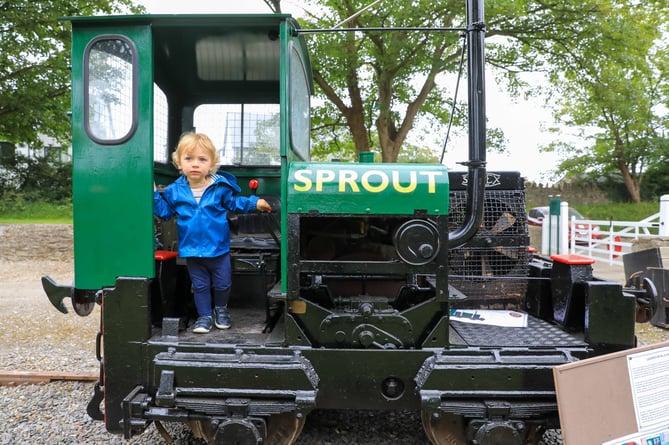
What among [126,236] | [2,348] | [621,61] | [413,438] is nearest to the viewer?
[126,236]

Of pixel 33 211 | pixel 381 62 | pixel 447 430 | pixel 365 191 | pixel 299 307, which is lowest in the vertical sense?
pixel 447 430

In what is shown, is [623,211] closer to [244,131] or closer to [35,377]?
[244,131]

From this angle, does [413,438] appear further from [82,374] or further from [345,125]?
[345,125]

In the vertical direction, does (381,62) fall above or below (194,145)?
above

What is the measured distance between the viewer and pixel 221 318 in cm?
323

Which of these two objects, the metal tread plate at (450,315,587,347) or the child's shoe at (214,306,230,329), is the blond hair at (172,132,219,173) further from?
the metal tread plate at (450,315,587,347)

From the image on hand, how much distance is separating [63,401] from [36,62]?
13488mm

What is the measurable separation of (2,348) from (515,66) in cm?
1298

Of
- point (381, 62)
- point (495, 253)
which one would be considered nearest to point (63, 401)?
point (495, 253)

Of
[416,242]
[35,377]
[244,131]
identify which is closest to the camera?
[416,242]

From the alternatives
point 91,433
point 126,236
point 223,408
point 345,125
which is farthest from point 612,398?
point 345,125

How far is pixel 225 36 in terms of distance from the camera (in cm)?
362

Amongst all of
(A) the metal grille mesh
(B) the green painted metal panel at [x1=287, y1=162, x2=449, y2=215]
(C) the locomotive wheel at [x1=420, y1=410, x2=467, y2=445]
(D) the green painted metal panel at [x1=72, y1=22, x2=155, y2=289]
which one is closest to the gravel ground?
(C) the locomotive wheel at [x1=420, y1=410, x2=467, y2=445]

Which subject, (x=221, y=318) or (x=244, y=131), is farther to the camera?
(x=244, y=131)
